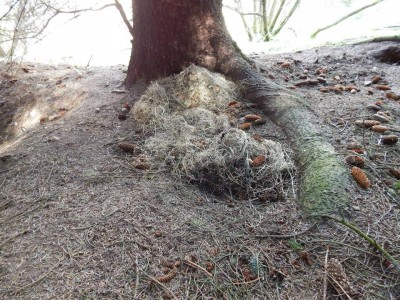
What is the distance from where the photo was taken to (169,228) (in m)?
1.36

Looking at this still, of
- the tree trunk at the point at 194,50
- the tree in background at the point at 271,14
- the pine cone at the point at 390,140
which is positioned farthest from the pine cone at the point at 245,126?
the tree in background at the point at 271,14

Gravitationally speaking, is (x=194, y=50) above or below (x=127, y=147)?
above

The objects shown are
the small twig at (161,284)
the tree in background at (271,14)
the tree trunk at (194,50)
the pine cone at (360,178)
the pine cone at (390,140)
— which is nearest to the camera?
the small twig at (161,284)

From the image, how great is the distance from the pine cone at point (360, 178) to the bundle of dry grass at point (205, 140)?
302 millimetres

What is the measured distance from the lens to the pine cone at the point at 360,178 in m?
1.46

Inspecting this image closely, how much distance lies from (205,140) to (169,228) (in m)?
0.61

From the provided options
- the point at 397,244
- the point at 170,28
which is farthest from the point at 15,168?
the point at 397,244

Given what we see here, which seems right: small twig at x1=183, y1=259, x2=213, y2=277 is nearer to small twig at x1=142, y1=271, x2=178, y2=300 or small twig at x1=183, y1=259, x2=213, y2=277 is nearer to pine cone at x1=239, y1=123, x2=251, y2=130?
small twig at x1=142, y1=271, x2=178, y2=300

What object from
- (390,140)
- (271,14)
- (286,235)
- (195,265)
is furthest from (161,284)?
(271,14)

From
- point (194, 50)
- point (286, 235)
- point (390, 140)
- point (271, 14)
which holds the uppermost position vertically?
point (194, 50)

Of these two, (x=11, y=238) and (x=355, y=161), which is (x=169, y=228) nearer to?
(x=11, y=238)

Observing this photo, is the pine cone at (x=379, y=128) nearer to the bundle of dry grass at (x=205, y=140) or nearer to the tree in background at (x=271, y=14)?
the bundle of dry grass at (x=205, y=140)

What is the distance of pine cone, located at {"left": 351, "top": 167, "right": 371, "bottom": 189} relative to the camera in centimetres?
146

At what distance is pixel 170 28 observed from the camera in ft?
7.87
